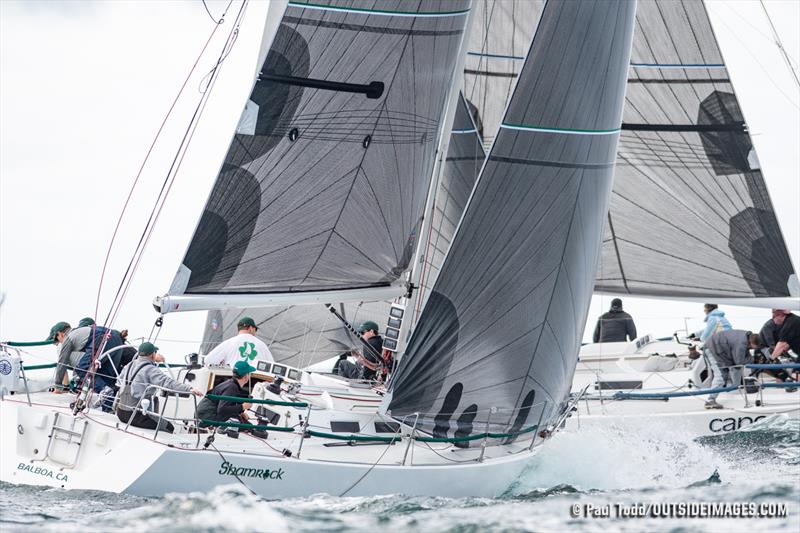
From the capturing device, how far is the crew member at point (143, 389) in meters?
8.96

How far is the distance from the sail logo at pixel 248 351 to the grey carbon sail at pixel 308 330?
4476mm

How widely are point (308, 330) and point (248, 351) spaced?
483 cm

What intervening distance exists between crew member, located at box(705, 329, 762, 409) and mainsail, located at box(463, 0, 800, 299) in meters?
1.46

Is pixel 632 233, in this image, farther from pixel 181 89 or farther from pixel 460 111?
pixel 181 89

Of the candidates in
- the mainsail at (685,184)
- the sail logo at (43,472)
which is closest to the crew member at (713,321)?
the mainsail at (685,184)

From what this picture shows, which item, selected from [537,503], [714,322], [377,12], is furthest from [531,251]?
[714,322]

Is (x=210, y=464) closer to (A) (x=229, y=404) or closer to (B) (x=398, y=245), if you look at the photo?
(A) (x=229, y=404)

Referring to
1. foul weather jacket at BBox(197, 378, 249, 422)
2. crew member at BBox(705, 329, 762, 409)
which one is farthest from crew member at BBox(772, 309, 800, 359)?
foul weather jacket at BBox(197, 378, 249, 422)

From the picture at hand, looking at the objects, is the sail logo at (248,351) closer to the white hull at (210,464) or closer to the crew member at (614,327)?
the white hull at (210,464)

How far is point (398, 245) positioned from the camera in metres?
11.3

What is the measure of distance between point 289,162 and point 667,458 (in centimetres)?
467

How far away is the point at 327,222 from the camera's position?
10.7 meters

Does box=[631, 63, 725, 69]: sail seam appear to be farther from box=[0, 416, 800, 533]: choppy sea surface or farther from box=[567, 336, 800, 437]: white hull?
box=[0, 416, 800, 533]: choppy sea surface

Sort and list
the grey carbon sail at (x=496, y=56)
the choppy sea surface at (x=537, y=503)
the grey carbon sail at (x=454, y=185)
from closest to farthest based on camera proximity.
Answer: the choppy sea surface at (x=537, y=503) < the grey carbon sail at (x=454, y=185) < the grey carbon sail at (x=496, y=56)
